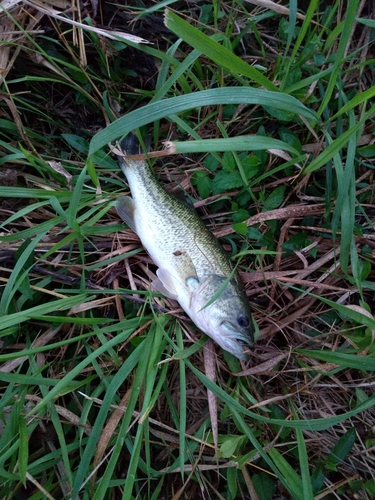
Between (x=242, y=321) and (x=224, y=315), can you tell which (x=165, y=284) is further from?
(x=242, y=321)

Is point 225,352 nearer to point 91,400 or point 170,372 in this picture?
point 170,372

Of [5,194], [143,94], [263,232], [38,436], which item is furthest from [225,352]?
[143,94]

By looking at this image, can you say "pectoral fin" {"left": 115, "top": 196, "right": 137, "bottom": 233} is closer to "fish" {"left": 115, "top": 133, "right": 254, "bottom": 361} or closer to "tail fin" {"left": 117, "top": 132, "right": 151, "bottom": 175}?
"fish" {"left": 115, "top": 133, "right": 254, "bottom": 361}

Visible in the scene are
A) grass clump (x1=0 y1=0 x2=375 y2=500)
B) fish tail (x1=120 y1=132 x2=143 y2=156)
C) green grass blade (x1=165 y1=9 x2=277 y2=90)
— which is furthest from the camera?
fish tail (x1=120 y1=132 x2=143 y2=156)

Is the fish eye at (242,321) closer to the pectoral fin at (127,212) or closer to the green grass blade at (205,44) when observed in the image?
the pectoral fin at (127,212)

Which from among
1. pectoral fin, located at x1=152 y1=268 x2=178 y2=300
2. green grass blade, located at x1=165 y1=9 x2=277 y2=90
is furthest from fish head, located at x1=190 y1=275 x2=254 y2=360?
green grass blade, located at x1=165 y1=9 x2=277 y2=90

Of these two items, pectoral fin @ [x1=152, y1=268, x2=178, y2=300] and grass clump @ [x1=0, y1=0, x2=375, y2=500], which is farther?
pectoral fin @ [x1=152, y1=268, x2=178, y2=300]

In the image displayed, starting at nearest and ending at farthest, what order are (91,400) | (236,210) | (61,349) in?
1. (91,400)
2. (61,349)
3. (236,210)

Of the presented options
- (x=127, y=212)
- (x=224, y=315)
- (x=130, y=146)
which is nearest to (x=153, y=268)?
(x=127, y=212)
